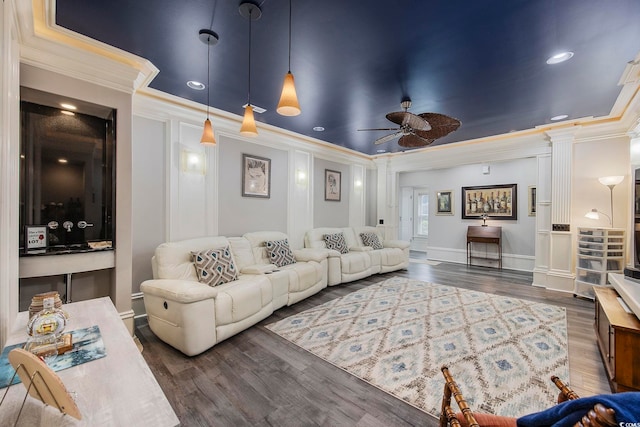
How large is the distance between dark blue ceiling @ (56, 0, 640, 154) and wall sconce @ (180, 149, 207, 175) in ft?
2.31

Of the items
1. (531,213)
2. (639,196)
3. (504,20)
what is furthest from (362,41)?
(531,213)

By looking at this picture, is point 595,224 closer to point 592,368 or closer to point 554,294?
point 554,294

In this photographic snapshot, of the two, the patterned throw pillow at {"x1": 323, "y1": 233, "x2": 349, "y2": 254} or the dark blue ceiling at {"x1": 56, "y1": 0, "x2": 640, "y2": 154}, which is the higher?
the dark blue ceiling at {"x1": 56, "y1": 0, "x2": 640, "y2": 154}

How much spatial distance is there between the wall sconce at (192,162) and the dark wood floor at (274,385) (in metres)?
1.97

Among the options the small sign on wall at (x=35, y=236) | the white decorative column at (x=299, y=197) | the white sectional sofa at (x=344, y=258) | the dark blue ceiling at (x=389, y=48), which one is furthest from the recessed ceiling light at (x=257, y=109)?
the small sign on wall at (x=35, y=236)

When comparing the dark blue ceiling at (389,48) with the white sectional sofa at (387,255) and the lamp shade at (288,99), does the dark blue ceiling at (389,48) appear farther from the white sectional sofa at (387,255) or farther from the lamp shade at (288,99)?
the white sectional sofa at (387,255)

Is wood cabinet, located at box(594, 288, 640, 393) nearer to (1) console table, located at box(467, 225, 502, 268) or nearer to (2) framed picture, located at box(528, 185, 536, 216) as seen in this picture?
(1) console table, located at box(467, 225, 502, 268)

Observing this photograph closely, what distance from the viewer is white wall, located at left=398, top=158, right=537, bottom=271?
20.3ft

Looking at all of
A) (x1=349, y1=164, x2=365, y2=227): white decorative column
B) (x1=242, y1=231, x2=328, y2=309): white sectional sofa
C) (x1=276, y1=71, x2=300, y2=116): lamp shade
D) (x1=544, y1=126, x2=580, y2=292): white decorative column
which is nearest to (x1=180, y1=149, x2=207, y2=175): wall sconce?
(x1=242, y1=231, x2=328, y2=309): white sectional sofa

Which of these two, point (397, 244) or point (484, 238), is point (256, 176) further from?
point (484, 238)

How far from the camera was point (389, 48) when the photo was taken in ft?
7.72

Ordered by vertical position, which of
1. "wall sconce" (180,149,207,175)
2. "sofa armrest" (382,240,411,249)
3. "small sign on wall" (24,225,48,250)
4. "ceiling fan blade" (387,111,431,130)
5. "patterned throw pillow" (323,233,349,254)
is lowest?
"sofa armrest" (382,240,411,249)

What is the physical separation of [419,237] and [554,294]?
4476mm

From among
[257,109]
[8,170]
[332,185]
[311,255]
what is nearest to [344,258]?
[311,255]
